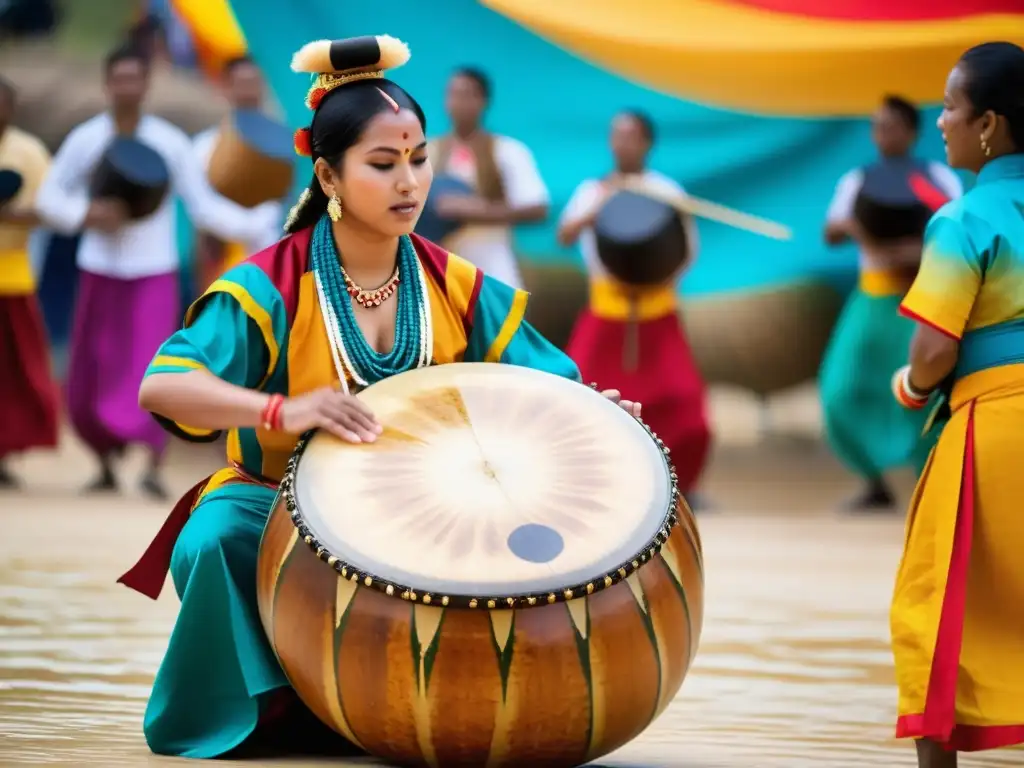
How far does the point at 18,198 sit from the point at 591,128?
8.05ft

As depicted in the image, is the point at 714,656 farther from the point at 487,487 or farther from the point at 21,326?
the point at 21,326

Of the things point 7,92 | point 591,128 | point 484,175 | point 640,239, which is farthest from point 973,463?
point 7,92

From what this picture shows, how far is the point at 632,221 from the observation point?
22.4 ft

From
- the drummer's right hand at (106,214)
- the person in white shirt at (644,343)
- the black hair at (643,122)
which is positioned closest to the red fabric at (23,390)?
the drummer's right hand at (106,214)

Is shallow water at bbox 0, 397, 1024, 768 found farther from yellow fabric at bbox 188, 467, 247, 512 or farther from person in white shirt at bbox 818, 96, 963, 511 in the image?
yellow fabric at bbox 188, 467, 247, 512

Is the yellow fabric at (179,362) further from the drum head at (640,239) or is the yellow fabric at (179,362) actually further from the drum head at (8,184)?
the drum head at (8,184)

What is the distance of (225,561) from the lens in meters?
2.96

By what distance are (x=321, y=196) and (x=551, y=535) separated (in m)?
0.91

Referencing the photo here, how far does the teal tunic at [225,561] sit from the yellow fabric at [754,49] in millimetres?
4420

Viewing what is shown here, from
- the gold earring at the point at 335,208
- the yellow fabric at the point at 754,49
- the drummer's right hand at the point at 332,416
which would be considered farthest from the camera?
the yellow fabric at the point at 754,49

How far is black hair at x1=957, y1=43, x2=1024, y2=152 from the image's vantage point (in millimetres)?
2938

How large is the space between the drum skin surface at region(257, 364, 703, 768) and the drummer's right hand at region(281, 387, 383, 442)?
0.02 m

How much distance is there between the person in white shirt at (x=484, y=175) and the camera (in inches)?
280

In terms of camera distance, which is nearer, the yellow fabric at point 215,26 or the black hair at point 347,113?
the black hair at point 347,113
